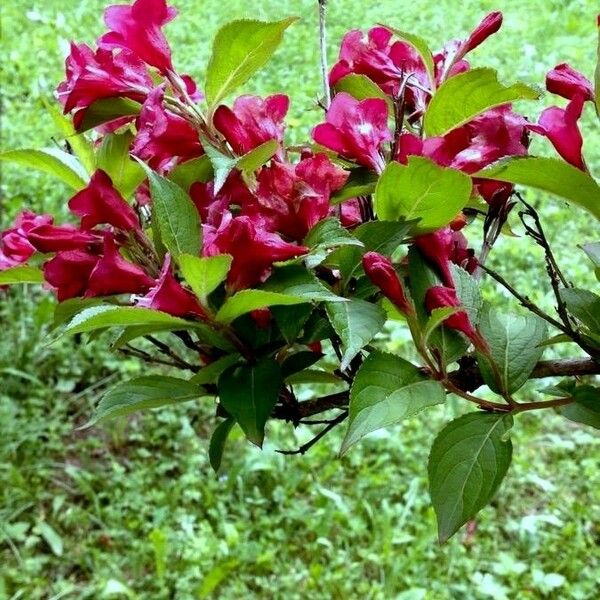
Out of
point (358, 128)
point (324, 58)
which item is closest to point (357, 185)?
point (358, 128)

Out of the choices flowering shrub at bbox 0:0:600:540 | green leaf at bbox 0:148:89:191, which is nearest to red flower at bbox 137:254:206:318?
flowering shrub at bbox 0:0:600:540

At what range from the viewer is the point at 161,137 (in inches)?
15.5

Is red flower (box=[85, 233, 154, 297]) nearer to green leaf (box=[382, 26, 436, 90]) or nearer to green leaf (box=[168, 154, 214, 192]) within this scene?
green leaf (box=[168, 154, 214, 192])

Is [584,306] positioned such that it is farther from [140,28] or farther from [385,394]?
[140,28]

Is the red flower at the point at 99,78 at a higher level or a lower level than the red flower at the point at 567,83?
higher

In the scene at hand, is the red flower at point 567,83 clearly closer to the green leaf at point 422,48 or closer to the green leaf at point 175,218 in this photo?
the green leaf at point 422,48

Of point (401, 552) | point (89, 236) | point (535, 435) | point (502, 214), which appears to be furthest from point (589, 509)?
point (89, 236)

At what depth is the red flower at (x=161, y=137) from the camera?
0.37 meters

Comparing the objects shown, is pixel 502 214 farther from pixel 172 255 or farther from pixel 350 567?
pixel 350 567

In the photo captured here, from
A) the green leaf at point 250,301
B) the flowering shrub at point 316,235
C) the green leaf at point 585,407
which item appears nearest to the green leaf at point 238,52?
the flowering shrub at point 316,235

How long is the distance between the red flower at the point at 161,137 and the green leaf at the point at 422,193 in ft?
0.32

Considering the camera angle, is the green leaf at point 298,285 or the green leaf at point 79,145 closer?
the green leaf at point 298,285

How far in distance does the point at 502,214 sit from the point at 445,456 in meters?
0.13

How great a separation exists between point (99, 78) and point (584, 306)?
239 mm
